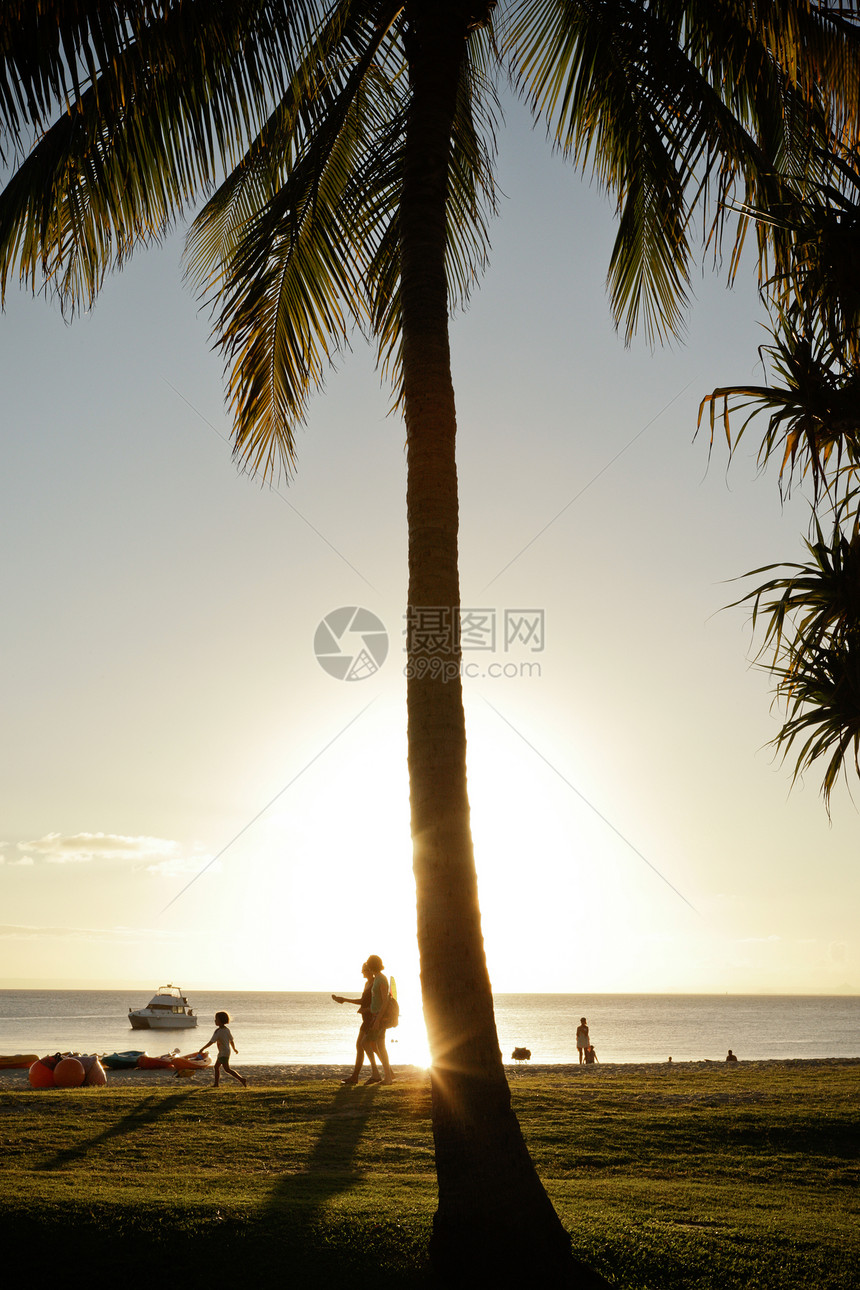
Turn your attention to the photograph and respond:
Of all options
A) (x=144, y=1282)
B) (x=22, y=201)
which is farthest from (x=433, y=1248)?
(x=22, y=201)

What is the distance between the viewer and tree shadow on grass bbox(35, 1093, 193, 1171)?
846 centimetres

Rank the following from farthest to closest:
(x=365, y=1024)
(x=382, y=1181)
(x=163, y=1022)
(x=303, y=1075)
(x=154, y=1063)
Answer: (x=163, y=1022) < (x=154, y=1063) < (x=303, y=1075) < (x=365, y=1024) < (x=382, y=1181)

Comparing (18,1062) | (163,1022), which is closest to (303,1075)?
(18,1062)

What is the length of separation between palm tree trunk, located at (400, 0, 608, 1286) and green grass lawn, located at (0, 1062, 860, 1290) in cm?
67

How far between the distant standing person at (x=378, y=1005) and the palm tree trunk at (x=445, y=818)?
7.80 meters

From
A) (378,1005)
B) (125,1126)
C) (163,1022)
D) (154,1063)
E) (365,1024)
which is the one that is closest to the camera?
(125,1126)

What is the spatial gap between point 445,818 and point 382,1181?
369 centimetres

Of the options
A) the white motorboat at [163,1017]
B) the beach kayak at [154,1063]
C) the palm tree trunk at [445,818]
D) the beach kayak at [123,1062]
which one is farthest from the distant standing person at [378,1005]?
the white motorboat at [163,1017]

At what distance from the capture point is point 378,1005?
13.3 metres

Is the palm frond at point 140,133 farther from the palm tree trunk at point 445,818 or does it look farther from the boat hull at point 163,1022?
the boat hull at point 163,1022

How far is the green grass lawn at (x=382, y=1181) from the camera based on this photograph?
19.3 ft

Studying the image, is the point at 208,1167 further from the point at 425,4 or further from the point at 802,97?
the point at 802,97

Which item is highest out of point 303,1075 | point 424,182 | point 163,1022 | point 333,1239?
point 424,182

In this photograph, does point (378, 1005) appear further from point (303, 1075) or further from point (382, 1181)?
point (382, 1181)
